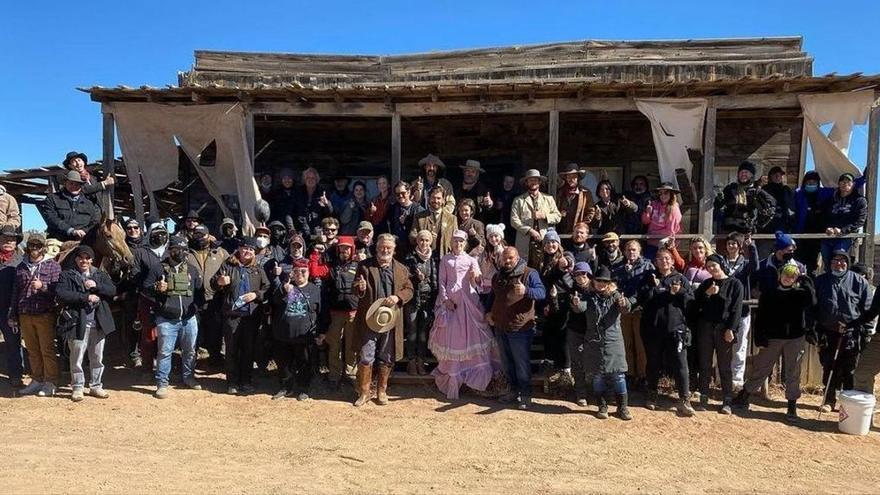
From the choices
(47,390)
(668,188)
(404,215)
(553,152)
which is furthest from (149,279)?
(668,188)

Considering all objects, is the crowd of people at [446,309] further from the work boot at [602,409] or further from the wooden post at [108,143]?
the wooden post at [108,143]

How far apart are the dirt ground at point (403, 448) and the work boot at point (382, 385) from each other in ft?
0.33

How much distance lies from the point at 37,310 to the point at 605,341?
6059 mm

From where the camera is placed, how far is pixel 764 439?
209 inches

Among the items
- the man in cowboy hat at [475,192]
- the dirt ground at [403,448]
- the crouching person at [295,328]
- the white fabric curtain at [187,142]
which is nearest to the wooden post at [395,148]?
the man in cowboy hat at [475,192]

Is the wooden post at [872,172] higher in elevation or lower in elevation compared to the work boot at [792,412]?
higher

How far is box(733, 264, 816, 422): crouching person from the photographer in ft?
19.1

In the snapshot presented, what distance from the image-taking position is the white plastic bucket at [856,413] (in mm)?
5488

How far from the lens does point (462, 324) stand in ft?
20.1

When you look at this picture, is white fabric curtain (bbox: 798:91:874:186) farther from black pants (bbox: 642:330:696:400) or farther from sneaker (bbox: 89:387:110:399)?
sneaker (bbox: 89:387:110:399)

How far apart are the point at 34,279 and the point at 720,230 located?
8.55m

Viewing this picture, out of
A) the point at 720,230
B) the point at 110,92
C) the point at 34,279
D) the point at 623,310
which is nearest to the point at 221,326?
the point at 34,279

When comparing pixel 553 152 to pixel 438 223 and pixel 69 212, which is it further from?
pixel 69 212

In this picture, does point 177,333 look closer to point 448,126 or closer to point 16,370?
point 16,370
